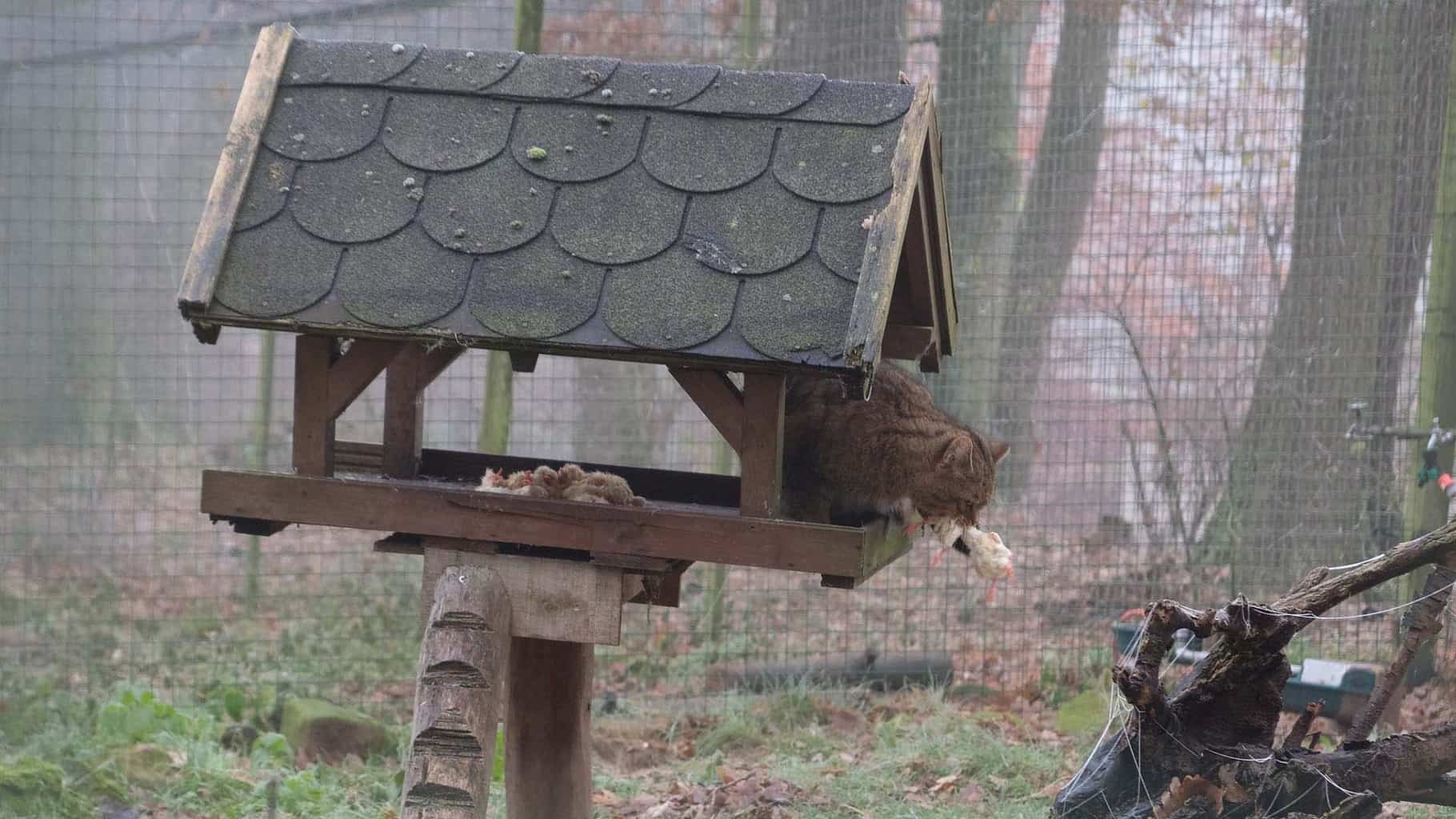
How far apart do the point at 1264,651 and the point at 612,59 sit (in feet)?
5.77

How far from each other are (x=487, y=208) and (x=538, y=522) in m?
0.61

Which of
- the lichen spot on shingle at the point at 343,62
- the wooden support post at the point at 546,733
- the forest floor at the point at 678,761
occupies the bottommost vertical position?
the forest floor at the point at 678,761

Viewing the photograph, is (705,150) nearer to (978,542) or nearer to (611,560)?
(611,560)

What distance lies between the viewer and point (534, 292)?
2455 mm

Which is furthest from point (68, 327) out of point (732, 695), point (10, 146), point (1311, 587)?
point (1311, 587)

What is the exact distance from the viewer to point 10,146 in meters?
5.77

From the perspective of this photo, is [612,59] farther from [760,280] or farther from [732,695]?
[732,695]

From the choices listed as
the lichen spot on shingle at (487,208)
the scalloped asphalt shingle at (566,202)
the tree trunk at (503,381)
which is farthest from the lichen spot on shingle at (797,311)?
the tree trunk at (503,381)

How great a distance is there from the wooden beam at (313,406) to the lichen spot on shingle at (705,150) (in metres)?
0.75

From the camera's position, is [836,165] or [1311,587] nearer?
[836,165]

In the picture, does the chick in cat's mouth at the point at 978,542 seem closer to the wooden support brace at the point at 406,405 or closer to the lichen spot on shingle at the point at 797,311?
the lichen spot on shingle at the point at 797,311

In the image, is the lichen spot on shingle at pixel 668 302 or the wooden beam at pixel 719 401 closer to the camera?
the lichen spot on shingle at pixel 668 302

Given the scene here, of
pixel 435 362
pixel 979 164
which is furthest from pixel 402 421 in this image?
pixel 979 164

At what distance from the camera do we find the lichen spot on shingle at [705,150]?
101 inches
